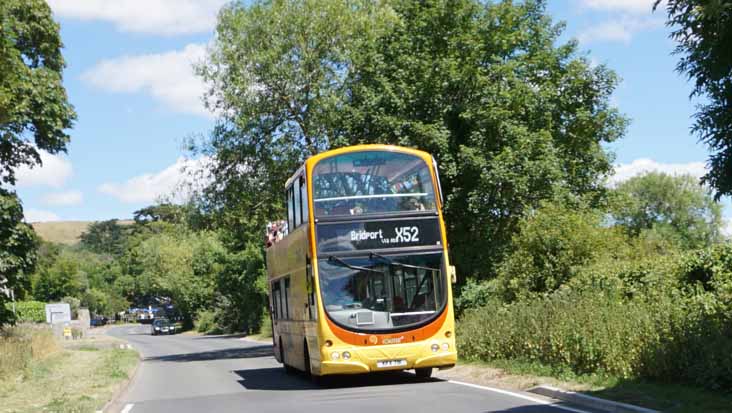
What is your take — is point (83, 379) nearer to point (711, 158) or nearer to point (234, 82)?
point (234, 82)

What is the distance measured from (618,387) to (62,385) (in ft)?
42.6

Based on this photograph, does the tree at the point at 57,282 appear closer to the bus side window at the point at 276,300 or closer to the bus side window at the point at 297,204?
the bus side window at the point at 276,300

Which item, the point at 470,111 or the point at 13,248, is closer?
the point at 470,111

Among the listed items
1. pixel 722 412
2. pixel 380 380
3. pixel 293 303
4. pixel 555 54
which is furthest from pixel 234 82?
pixel 722 412

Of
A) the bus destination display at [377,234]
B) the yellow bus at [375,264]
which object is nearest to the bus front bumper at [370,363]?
the yellow bus at [375,264]

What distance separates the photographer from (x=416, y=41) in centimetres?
2961

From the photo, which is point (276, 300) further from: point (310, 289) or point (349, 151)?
point (349, 151)

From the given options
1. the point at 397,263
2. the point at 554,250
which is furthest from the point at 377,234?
the point at 554,250

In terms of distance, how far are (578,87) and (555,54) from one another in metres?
1.48

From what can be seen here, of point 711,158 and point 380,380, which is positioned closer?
point 711,158

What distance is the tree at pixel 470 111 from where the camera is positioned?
27.5 metres

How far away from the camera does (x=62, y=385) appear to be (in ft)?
68.0

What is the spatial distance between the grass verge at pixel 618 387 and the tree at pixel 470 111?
30.8 feet

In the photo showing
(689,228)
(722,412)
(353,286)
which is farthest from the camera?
(689,228)
